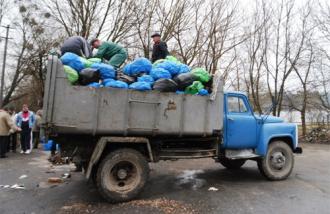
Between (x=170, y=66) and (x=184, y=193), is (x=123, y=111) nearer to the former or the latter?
(x=170, y=66)

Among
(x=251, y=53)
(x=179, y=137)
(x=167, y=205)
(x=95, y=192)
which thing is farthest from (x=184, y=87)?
(x=251, y=53)

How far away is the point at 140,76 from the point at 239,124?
2.63 meters

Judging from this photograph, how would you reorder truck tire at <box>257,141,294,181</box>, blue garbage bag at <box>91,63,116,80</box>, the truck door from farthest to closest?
truck tire at <box>257,141,294,181</box>
the truck door
blue garbage bag at <box>91,63,116,80</box>

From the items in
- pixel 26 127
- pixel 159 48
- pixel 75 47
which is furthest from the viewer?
pixel 26 127

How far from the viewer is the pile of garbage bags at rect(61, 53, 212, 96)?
5946 mm

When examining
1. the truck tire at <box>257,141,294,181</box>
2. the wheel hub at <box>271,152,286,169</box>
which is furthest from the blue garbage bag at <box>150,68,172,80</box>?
the wheel hub at <box>271,152,286,169</box>

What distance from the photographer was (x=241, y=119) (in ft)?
25.1

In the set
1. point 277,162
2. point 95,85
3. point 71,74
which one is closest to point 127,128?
point 95,85

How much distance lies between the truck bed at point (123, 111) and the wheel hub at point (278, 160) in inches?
78.6

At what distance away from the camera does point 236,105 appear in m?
7.79

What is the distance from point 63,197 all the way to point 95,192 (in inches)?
26.6

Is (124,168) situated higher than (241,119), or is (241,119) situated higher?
(241,119)

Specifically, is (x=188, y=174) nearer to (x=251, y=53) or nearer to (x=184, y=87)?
(x=184, y=87)

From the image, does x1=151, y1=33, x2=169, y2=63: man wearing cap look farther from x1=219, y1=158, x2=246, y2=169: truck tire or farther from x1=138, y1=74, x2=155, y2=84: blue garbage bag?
x1=219, y1=158, x2=246, y2=169: truck tire
